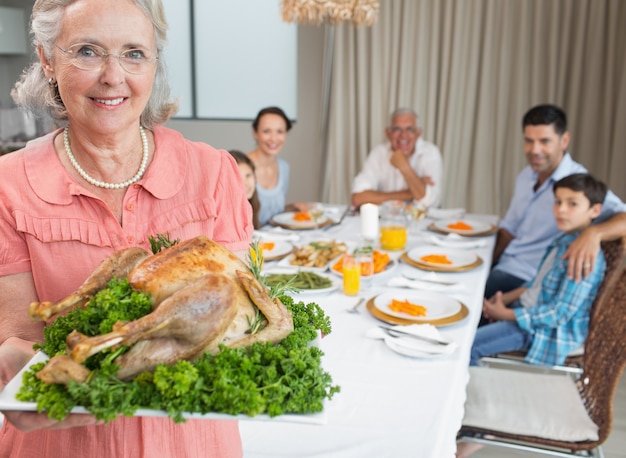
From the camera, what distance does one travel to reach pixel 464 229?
359 cm

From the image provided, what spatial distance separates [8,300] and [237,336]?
0.44 meters

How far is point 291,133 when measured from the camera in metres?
6.09

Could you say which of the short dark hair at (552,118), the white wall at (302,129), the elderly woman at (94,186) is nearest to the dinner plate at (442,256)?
the short dark hair at (552,118)

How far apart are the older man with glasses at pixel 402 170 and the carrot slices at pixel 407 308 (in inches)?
81.4

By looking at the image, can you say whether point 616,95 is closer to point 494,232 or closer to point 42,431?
point 494,232

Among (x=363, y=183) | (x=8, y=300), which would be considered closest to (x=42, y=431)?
(x=8, y=300)

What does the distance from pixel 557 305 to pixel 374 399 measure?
1352mm

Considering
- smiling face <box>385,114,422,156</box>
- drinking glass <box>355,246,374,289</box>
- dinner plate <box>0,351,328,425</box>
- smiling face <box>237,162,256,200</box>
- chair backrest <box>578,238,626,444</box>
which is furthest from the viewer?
smiling face <box>385,114,422,156</box>

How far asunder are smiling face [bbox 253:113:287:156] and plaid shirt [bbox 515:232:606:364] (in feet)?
7.11

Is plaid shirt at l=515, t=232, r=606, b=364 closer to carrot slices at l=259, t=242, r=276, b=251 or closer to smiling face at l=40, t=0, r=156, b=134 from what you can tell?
carrot slices at l=259, t=242, r=276, b=251

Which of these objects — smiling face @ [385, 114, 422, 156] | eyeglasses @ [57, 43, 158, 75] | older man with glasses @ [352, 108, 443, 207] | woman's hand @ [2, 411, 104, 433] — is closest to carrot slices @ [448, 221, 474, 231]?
older man with glasses @ [352, 108, 443, 207]

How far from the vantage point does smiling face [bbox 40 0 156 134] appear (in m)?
0.98

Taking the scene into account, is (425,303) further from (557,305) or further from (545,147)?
(545,147)

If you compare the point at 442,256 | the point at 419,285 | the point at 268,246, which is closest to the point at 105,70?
the point at 419,285
